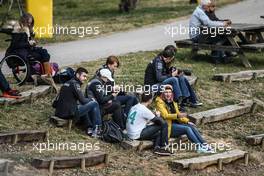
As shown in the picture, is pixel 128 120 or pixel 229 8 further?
pixel 229 8

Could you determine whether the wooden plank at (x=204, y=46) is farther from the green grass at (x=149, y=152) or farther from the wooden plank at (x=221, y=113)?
the wooden plank at (x=221, y=113)

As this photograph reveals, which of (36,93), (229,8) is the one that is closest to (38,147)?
(36,93)

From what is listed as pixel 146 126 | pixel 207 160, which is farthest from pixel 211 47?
pixel 207 160

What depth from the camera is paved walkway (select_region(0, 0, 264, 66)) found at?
60.4ft

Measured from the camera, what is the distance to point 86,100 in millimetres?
12062

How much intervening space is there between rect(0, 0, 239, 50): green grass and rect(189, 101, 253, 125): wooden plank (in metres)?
7.61

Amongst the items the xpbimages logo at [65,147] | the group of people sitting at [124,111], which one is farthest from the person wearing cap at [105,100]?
the xpbimages logo at [65,147]

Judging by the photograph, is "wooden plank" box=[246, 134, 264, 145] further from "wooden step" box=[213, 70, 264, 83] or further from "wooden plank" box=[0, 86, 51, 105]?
"wooden plank" box=[0, 86, 51, 105]

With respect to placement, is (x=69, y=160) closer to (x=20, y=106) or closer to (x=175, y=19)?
(x=20, y=106)

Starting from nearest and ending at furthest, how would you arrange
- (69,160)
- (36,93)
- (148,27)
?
(69,160)
(36,93)
(148,27)

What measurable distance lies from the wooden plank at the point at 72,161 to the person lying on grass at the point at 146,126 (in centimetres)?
105

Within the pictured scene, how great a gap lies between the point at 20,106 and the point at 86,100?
1472 mm

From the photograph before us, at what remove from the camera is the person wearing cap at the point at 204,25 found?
17406mm

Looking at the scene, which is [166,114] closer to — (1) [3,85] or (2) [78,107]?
(2) [78,107]
